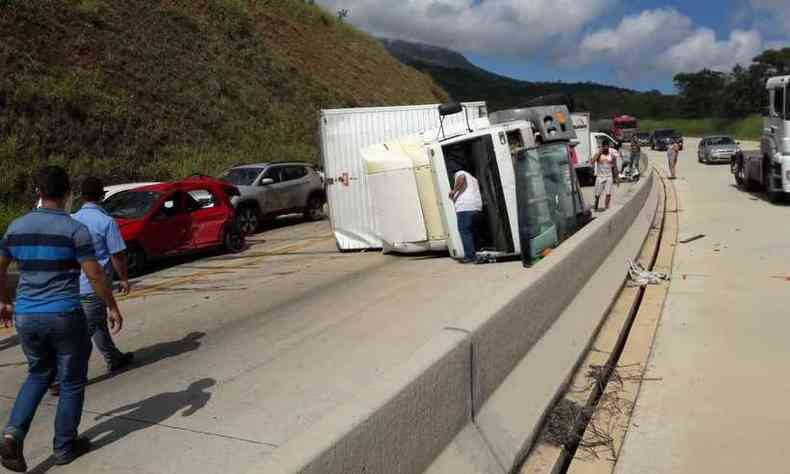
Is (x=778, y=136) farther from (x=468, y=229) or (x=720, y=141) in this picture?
(x=720, y=141)

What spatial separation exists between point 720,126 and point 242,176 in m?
83.0

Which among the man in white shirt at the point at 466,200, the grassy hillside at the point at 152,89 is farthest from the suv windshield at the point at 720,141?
the man in white shirt at the point at 466,200

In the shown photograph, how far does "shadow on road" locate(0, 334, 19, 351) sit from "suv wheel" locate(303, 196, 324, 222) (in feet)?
36.7

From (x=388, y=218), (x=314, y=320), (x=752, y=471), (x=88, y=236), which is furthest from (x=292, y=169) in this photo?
(x=752, y=471)

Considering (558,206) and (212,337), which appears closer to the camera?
(212,337)

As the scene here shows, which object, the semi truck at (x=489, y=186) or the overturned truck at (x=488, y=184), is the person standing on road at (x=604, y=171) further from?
the semi truck at (x=489, y=186)

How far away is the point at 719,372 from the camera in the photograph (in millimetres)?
5734

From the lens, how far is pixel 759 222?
50.3ft

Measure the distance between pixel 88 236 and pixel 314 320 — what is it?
4.01m

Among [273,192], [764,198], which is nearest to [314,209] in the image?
[273,192]

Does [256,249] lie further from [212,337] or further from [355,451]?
[355,451]

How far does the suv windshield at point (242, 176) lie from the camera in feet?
55.1

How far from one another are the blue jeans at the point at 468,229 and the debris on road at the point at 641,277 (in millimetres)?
2431

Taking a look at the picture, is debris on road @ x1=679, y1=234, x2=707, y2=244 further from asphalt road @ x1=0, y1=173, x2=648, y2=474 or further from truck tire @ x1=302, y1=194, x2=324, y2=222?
truck tire @ x1=302, y1=194, x2=324, y2=222
